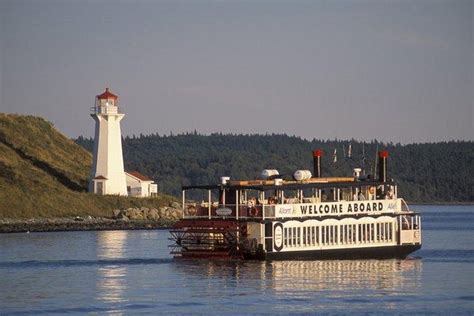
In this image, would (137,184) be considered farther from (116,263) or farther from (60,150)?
(116,263)

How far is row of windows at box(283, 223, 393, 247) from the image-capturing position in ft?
223

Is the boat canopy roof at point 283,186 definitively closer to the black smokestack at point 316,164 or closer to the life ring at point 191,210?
the life ring at point 191,210

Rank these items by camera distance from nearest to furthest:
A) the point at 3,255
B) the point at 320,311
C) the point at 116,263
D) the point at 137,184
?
the point at 320,311
the point at 116,263
the point at 3,255
the point at 137,184

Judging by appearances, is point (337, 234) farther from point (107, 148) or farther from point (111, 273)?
point (107, 148)

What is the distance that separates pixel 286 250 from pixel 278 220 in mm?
1520

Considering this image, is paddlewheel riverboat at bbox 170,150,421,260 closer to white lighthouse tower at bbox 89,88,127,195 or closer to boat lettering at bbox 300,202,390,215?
boat lettering at bbox 300,202,390,215

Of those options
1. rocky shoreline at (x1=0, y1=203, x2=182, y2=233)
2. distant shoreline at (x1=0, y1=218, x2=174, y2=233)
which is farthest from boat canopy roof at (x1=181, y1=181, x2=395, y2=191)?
rocky shoreline at (x1=0, y1=203, x2=182, y2=233)

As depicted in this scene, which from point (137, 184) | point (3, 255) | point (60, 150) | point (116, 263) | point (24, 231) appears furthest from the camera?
point (60, 150)

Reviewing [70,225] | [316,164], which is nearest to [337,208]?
[316,164]

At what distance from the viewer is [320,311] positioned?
5094 centimetres

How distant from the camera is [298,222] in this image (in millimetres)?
67938

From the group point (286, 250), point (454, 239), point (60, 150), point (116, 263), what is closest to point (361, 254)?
point (286, 250)

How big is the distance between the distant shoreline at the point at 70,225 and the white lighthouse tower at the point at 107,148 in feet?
13.0

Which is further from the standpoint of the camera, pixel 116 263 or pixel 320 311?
pixel 116 263
